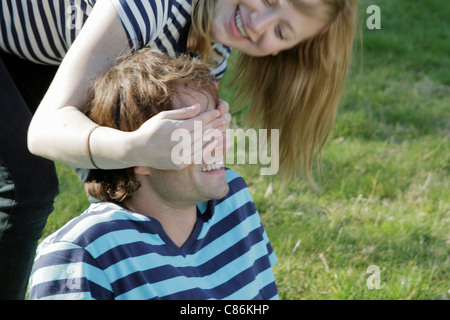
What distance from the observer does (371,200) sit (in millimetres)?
3309

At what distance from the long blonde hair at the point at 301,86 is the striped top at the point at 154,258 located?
531mm

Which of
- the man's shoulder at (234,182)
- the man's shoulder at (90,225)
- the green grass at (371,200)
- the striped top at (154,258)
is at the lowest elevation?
the green grass at (371,200)

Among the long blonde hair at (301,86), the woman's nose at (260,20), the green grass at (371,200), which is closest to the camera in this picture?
the woman's nose at (260,20)

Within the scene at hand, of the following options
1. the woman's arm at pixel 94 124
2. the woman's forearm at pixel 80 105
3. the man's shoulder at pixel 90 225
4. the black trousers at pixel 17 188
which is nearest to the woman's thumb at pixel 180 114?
the woman's arm at pixel 94 124

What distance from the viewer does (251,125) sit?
2641mm

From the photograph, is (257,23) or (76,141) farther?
(257,23)

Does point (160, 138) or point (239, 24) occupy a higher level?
point (239, 24)

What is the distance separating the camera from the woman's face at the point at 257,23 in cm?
201

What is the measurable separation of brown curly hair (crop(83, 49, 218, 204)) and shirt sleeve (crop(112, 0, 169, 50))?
0.16 feet

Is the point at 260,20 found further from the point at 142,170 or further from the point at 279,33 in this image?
the point at 142,170

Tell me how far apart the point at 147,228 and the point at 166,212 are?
0.09 m

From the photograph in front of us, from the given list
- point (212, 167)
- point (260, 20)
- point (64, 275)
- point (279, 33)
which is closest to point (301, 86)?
point (279, 33)

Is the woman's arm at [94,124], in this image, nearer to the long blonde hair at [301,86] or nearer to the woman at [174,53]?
the woman at [174,53]
